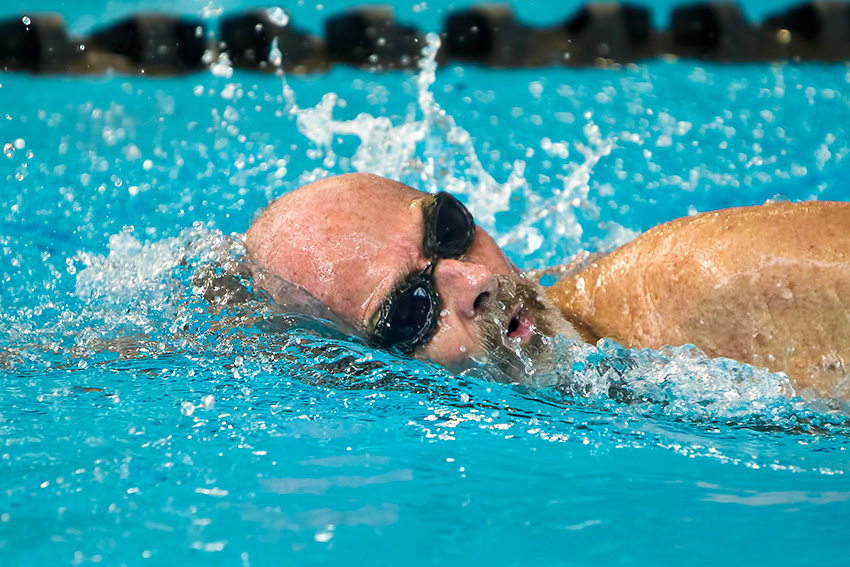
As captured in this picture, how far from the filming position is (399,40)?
13.8 ft

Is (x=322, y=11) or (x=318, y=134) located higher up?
(x=322, y=11)

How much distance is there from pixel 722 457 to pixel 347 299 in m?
0.75

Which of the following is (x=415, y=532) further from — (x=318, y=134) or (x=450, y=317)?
(x=318, y=134)

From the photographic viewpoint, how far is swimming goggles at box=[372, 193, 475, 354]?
1.63 m

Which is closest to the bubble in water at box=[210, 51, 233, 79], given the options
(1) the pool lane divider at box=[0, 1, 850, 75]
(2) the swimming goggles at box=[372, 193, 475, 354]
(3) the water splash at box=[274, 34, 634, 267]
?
(1) the pool lane divider at box=[0, 1, 850, 75]

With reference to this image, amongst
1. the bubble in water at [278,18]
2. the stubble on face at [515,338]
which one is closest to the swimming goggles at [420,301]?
the stubble on face at [515,338]

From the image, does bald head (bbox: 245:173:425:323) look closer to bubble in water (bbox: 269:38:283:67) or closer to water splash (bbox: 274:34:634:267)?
water splash (bbox: 274:34:634:267)

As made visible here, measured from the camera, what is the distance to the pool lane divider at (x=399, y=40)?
13.2 feet

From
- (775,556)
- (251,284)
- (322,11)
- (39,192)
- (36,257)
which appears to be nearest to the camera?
(775,556)

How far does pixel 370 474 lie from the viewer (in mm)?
1373

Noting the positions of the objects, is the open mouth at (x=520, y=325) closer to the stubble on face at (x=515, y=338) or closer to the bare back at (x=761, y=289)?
the stubble on face at (x=515, y=338)

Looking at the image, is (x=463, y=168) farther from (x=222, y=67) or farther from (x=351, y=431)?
(x=351, y=431)

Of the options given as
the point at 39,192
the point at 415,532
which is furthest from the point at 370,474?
the point at 39,192

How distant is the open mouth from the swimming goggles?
15 cm
